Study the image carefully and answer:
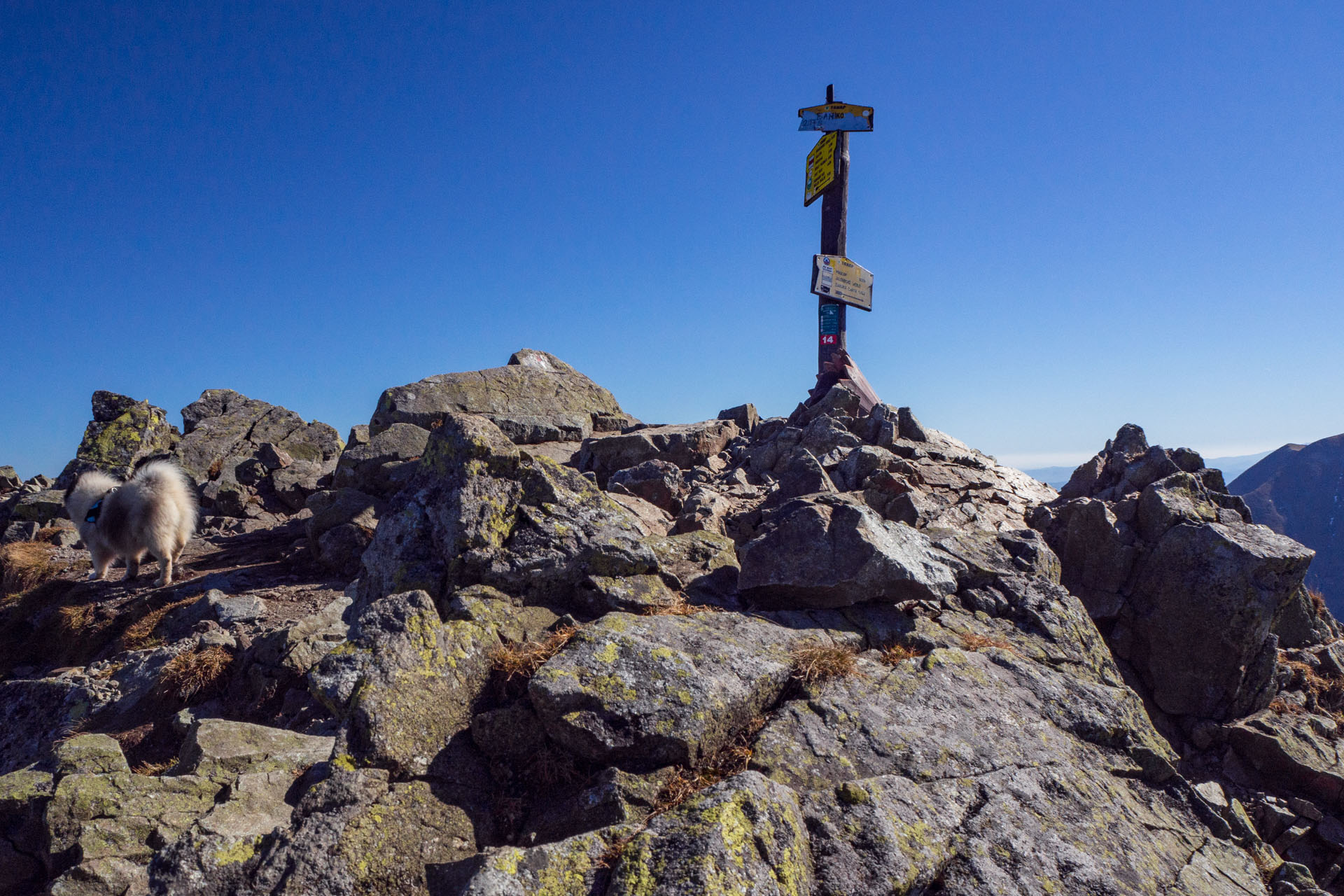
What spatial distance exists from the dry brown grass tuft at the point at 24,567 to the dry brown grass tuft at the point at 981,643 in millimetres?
18679

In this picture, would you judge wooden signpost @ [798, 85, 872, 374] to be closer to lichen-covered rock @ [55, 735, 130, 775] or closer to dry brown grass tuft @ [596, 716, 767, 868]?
dry brown grass tuft @ [596, 716, 767, 868]

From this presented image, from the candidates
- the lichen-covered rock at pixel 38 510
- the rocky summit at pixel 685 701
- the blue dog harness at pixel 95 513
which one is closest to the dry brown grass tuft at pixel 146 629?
the rocky summit at pixel 685 701

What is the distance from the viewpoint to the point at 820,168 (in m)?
23.6

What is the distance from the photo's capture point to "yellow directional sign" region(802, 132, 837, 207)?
23.1 meters

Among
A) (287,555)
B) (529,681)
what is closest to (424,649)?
(529,681)

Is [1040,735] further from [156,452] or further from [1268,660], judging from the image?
[156,452]

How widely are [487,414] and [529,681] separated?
14242 mm

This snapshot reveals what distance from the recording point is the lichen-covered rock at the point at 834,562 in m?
7.71

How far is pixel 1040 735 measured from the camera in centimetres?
625

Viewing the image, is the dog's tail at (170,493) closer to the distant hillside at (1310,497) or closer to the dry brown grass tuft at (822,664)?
the dry brown grass tuft at (822,664)

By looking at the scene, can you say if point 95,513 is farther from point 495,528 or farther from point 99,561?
point 495,528

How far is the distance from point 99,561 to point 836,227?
22.2 metres

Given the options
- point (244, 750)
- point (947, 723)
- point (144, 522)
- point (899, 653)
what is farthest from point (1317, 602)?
point (144, 522)

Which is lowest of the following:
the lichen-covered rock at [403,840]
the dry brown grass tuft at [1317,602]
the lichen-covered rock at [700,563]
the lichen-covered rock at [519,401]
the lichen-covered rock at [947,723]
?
the lichen-covered rock at [403,840]
